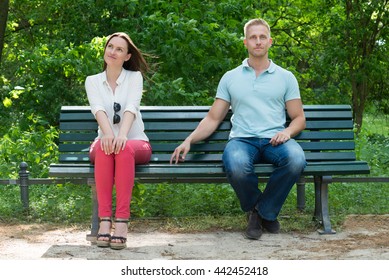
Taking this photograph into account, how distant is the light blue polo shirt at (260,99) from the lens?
6.48 metres

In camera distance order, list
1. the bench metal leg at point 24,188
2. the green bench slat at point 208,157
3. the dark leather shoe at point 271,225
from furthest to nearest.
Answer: the bench metal leg at point 24,188
the green bench slat at point 208,157
the dark leather shoe at point 271,225

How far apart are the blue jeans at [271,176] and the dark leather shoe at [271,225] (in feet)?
0.31

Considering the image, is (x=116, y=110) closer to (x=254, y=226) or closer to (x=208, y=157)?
(x=208, y=157)

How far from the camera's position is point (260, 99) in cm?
648

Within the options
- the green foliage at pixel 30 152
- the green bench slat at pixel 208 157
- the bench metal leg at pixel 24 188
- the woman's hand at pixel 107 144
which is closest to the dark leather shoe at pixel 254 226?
the green bench slat at pixel 208 157

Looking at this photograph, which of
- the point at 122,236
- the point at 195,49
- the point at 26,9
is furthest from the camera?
the point at 26,9

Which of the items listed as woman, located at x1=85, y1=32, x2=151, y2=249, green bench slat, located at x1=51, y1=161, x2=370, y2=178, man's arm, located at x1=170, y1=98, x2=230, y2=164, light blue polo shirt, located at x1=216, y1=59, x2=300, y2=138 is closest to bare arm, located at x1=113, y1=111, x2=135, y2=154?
woman, located at x1=85, y1=32, x2=151, y2=249

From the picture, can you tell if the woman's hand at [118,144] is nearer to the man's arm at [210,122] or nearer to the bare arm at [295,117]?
the man's arm at [210,122]

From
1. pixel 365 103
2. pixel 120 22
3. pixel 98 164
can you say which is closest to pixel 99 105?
pixel 98 164

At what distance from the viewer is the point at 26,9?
14.1 metres

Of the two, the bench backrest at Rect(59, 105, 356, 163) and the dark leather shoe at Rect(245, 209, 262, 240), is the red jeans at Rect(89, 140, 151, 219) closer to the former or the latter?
the bench backrest at Rect(59, 105, 356, 163)

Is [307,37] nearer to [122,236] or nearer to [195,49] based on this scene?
[195,49]

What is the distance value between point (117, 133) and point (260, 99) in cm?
110

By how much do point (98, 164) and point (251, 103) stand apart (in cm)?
126
